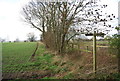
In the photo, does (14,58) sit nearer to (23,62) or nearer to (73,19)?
(23,62)

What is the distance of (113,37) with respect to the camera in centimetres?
268

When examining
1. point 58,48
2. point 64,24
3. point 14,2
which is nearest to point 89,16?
point 64,24

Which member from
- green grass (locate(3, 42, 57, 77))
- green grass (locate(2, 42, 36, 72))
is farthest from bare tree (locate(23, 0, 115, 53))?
green grass (locate(2, 42, 36, 72))

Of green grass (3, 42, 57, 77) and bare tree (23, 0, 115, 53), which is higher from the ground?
bare tree (23, 0, 115, 53)

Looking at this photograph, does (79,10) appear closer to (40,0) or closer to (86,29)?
(86,29)

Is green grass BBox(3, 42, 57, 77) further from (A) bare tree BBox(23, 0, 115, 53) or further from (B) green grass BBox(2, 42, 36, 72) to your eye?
(A) bare tree BBox(23, 0, 115, 53)

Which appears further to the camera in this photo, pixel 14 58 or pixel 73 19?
pixel 14 58

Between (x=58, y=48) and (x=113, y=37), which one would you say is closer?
(x=113, y=37)

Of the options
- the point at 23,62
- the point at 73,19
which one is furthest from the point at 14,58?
the point at 73,19

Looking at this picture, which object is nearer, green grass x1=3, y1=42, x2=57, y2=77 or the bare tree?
green grass x1=3, y1=42, x2=57, y2=77

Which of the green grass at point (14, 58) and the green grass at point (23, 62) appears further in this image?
the green grass at point (14, 58)

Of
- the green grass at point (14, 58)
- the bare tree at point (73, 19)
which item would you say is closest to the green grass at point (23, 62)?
the green grass at point (14, 58)

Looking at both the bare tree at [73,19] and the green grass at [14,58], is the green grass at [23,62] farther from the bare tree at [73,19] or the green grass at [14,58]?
the bare tree at [73,19]

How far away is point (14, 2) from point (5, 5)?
1.69 feet
